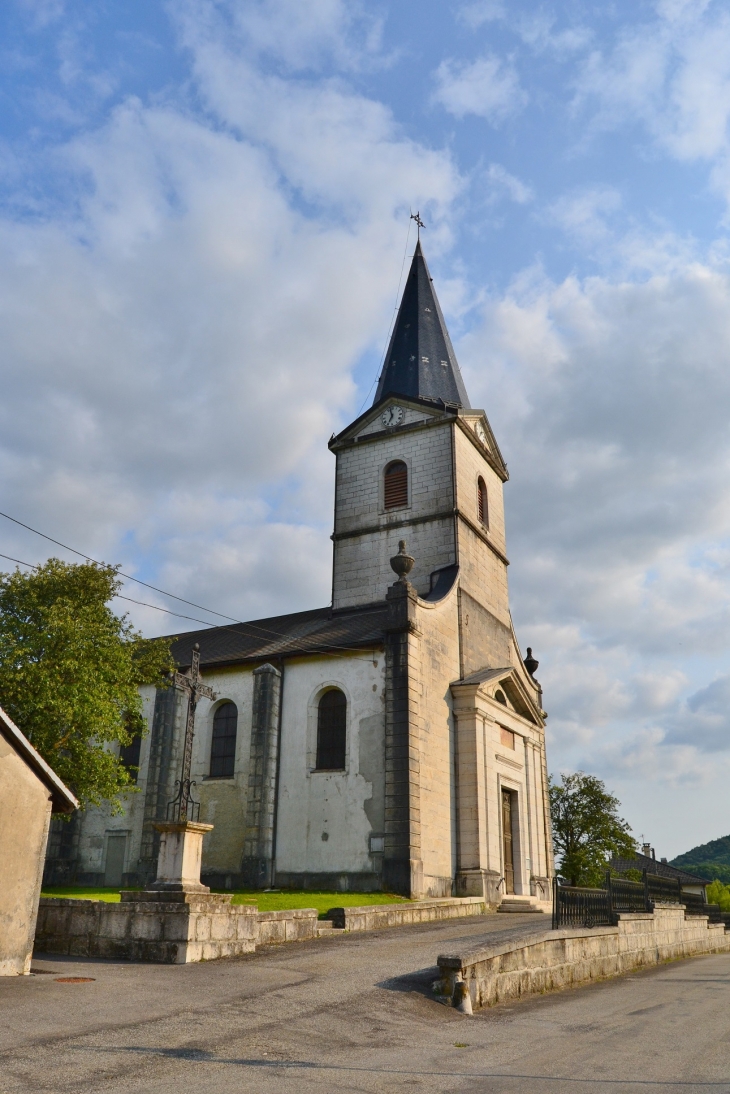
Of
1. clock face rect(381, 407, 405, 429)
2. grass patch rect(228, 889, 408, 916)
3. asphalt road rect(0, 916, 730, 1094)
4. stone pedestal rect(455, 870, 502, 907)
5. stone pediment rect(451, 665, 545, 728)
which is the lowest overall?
asphalt road rect(0, 916, 730, 1094)

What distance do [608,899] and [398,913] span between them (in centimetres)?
399

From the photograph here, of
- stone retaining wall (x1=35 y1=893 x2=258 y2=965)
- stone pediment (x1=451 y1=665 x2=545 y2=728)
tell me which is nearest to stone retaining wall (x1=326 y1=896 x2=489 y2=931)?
stone retaining wall (x1=35 y1=893 x2=258 y2=965)

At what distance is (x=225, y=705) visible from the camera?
25391 millimetres

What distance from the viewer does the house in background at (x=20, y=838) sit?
33.8ft

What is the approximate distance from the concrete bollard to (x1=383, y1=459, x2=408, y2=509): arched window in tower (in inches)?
781

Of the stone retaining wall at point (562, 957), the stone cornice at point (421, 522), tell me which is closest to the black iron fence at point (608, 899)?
the stone retaining wall at point (562, 957)

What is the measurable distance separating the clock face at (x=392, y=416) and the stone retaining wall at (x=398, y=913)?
610 inches

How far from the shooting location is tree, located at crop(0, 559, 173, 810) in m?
17.7

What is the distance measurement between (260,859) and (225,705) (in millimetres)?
4836

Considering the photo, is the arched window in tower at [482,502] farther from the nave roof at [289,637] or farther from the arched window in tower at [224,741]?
the arched window in tower at [224,741]

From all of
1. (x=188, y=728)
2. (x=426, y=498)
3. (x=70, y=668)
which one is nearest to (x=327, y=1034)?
(x=188, y=728)

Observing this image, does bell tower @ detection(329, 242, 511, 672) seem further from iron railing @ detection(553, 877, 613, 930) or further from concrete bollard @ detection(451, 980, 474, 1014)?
concrete bollard @ detection(451, 980, 474, 1014)

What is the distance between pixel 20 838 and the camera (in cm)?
1069

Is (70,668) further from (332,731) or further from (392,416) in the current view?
(392,416)
